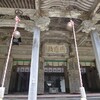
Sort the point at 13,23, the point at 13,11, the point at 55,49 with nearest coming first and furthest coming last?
the point at 13,11
the point at 13,23
the point at 55,49

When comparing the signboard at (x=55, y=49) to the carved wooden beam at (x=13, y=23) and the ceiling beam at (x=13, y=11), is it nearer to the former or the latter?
the carved wooden beam at (x=13, y=23)

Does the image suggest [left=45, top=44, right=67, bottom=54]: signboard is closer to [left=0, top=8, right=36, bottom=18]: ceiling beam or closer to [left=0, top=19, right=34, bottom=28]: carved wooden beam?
[left=0, top=19, right=34, bottom=28]: carved wooden beam

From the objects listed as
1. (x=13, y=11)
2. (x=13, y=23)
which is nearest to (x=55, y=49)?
(x=13, y=23)

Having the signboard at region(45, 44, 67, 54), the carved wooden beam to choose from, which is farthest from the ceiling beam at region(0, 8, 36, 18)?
the signboard at region(45, 44, 67, 54)

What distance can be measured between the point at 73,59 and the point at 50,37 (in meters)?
1.67

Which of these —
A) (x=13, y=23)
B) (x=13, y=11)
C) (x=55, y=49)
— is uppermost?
(x=13, y=11)

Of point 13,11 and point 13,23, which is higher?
point 13,11

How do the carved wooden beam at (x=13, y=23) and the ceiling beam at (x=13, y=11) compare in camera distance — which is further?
the carved wooden beam at (x=13, y=23)

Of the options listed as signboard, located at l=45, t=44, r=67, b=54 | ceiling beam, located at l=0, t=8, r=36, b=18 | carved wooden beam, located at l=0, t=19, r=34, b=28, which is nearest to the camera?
ceiling beam, located at l=0, t=8, r=36, b=18

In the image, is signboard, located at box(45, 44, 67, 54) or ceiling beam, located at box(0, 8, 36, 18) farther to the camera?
signboard, located at box(45, 44, 67, 54)

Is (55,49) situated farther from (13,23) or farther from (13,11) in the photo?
(13,11)

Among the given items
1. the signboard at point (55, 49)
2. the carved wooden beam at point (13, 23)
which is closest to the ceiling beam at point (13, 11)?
the carved wooden beam at point (13, 23)

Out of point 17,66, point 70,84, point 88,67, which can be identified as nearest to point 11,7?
point 17,66

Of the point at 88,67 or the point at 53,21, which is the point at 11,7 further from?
the point at 88,67
